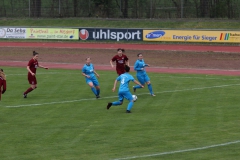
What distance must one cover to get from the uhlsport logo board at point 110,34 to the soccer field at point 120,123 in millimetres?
22522

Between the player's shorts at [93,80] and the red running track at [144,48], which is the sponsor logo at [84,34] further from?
the player's shorts at [93,80]

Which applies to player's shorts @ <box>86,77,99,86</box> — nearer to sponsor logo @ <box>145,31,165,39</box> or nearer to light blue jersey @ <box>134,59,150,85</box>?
light blue jersey @ <box>134,59,150,85</box>

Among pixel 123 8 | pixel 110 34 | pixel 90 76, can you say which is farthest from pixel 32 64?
pixel 123 8

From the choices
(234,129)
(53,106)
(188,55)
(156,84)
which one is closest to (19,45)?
(188,55)

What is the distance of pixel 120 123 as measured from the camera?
18.9 metres

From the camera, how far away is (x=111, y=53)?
155 feet

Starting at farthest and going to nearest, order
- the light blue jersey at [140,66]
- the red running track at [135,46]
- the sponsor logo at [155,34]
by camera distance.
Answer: the sponsor logo at [155,34] → the red running track at [135,46] → the light blue jersey at [140,66]

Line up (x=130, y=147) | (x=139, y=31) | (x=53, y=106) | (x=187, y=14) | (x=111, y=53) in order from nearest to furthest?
(x=130, y=147) → (x=53, y=106) → (x=111, y=53) → (x=139, y=31) → (x=187, y=14)

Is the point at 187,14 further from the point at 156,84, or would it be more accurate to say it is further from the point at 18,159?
the point at 18,159

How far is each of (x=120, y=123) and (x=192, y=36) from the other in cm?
3209

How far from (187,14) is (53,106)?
1580 inches

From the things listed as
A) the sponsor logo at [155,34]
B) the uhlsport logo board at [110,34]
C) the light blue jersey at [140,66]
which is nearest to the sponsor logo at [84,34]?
the uhlsport logo board at [110,34]

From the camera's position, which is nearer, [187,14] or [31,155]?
[31,155]

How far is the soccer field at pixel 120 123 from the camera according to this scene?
15.0m
